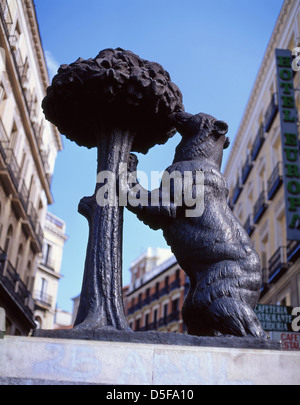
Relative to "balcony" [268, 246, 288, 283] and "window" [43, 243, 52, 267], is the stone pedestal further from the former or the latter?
"window" [43, 243, 52, 267]

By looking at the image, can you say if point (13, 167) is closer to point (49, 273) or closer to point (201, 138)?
point (201, 138)

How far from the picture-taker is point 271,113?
23.9 meters

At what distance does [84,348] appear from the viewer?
8.76 feet

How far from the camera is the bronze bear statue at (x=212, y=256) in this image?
3.09 meters

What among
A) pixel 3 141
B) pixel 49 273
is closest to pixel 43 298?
pixel 49 273

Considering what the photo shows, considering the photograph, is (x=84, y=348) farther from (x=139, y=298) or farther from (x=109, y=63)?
(x=139, y=298)

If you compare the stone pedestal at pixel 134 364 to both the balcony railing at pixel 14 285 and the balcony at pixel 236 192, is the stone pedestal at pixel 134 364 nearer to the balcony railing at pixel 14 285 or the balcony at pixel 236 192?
the balcony railing at pixel 14 285

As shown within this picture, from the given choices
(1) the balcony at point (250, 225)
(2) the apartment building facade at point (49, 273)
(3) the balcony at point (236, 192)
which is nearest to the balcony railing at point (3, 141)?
(1) the balcony at point (250, 225)

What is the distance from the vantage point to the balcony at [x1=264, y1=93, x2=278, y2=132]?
23225 millimetres

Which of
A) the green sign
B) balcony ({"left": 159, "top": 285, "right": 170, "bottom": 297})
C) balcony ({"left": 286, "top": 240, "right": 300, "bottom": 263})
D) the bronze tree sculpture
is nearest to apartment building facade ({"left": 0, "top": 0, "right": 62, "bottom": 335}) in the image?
the green sign

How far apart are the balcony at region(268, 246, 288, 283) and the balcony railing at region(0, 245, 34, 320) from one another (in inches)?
439

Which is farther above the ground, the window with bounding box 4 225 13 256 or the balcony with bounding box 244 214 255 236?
the balcony with bounding box 244 214 255 236

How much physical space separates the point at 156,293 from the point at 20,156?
83.5ft
